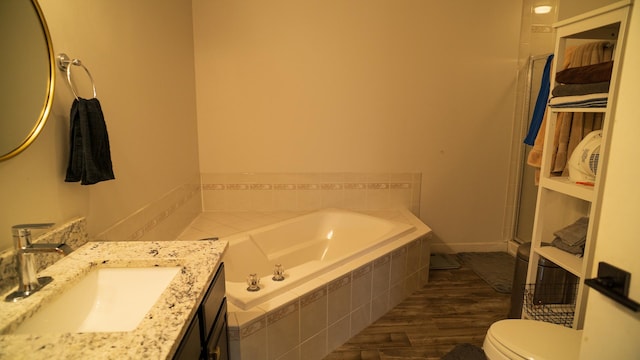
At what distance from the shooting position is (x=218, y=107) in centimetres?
302

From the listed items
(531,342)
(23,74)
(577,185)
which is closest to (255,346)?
(531,342)

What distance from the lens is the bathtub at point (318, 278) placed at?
5.64 feet

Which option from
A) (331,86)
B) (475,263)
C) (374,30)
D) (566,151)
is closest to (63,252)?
(566,151)

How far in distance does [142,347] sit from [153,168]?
1.57 meters

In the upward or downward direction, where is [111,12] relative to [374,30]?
downward

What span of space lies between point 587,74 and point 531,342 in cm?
120

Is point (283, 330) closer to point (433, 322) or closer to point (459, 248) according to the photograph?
point (433, 322)

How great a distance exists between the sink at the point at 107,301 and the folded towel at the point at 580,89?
1850mm

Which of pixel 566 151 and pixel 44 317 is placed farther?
pixel 566 151

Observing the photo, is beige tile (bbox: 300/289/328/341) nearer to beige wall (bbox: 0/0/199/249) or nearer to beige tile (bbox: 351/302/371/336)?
beige tile (bbox: 351/302/371/336)

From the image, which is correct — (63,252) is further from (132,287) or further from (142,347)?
(142,347)

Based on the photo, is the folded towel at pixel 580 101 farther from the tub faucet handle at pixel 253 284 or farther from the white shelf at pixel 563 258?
the tub faucet handle at pixel 253 284

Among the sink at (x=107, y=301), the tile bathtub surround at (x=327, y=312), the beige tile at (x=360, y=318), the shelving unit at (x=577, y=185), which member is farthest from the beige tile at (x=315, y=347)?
the shelving unit at (x=577, y=185)

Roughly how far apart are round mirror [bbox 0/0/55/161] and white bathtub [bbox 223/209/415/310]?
1071 mm
